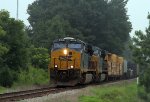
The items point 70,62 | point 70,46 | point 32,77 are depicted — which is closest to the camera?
point 70,62

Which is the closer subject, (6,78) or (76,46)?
(6,78)

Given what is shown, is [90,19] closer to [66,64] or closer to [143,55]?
[143,55]

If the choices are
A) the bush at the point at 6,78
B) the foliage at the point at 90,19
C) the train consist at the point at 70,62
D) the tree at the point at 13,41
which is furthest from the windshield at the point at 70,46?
the foliage at the point at 90,19

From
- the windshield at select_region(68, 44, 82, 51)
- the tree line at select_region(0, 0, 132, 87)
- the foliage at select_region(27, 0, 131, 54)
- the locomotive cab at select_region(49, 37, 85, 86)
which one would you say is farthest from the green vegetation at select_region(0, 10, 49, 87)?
the foliage at select_region(27, 0, 131, 54)

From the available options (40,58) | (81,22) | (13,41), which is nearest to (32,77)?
(13,41)

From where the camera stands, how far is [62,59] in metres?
36.1

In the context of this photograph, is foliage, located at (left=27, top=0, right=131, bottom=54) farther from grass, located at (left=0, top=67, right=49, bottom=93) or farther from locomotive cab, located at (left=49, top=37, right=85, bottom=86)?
locomotive cab, located at (left=49, top=37, right=85, bottom=86)

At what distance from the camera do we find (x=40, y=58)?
1902 inches

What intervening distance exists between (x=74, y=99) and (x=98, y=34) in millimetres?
56252

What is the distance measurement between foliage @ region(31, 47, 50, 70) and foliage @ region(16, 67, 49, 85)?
6.35ft

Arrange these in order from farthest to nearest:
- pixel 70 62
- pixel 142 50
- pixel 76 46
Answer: pixel 142 50 → pixel 76 46 → pixel 70 62

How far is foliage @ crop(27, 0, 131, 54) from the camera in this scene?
76750mm

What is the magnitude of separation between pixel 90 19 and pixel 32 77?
3844cm

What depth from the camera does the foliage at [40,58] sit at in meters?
48.0
